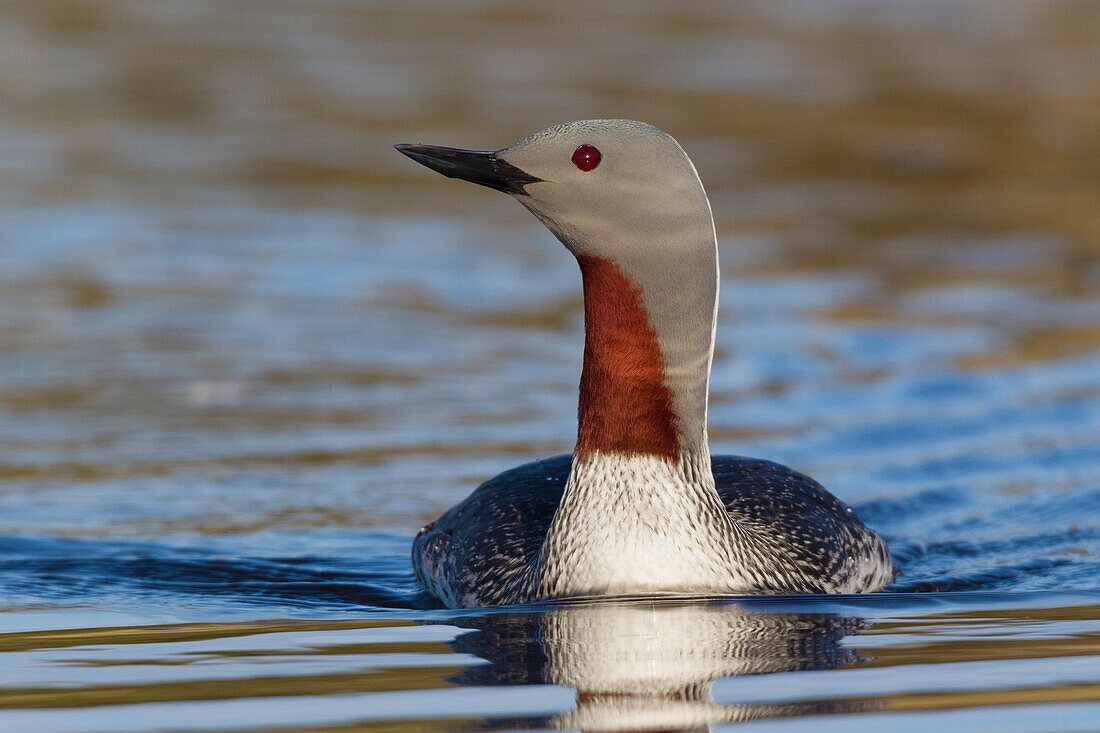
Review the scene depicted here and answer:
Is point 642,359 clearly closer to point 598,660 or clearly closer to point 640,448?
point 640,448

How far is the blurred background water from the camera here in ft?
15.6

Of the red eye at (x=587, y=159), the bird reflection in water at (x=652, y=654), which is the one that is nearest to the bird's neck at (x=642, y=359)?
the red eye at (x=587, y=159)

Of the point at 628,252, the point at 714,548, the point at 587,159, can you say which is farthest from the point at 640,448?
the point at 587,159

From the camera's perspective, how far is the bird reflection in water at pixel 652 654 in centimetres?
421

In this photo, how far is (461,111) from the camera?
1784 centimetres

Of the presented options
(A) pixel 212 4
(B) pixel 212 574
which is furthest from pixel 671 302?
(A) pixel 212 4

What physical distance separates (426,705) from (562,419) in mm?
5804

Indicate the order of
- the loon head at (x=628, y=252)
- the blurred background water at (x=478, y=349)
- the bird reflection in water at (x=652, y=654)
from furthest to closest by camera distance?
the loon head at (x=628, y=252), the blurred background water at (x=478, y=349), the bird reflection in water at (x=652, y=654)

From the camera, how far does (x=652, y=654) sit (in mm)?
4820

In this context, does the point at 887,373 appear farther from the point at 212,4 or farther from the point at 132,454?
the point at 212,4

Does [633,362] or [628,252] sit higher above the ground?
[628,252]

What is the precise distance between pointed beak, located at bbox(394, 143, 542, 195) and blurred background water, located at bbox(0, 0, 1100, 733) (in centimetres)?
122

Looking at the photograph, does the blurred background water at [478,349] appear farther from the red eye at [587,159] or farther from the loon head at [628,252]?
the red eye at [587,159]

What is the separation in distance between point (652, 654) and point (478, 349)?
6797 mm
